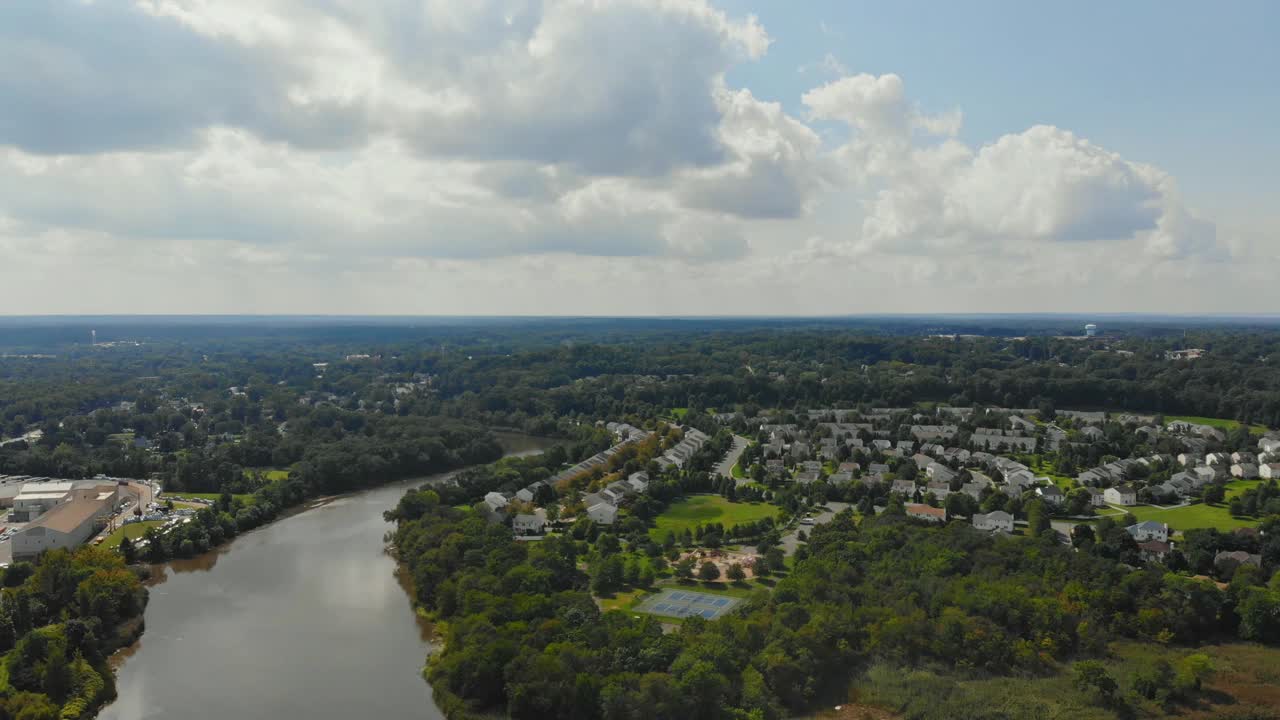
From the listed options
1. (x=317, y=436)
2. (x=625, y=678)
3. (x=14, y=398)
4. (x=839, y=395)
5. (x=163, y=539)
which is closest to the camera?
(x=625, y=678)

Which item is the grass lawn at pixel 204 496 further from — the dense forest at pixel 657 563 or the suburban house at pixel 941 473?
the suburban house at pixel 941 473

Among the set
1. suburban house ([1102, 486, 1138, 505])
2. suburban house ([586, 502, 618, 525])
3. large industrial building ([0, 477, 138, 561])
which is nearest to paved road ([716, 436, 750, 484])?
suburban house ([586, 502, 618, 525])

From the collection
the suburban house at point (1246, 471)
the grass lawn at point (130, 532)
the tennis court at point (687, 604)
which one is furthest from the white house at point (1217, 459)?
the grass lawn at point (130, 532)

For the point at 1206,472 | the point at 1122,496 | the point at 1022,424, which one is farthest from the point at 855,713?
the point at 1022,424

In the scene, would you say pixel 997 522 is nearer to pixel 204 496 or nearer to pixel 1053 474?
pixel 1053 474

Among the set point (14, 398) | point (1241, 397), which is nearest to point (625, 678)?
point (1241, 397)

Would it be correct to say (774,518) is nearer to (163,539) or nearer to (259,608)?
(259,608)

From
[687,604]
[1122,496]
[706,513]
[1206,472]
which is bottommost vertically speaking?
[706,513]

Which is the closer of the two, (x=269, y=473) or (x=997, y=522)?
(x=997, y=522)
